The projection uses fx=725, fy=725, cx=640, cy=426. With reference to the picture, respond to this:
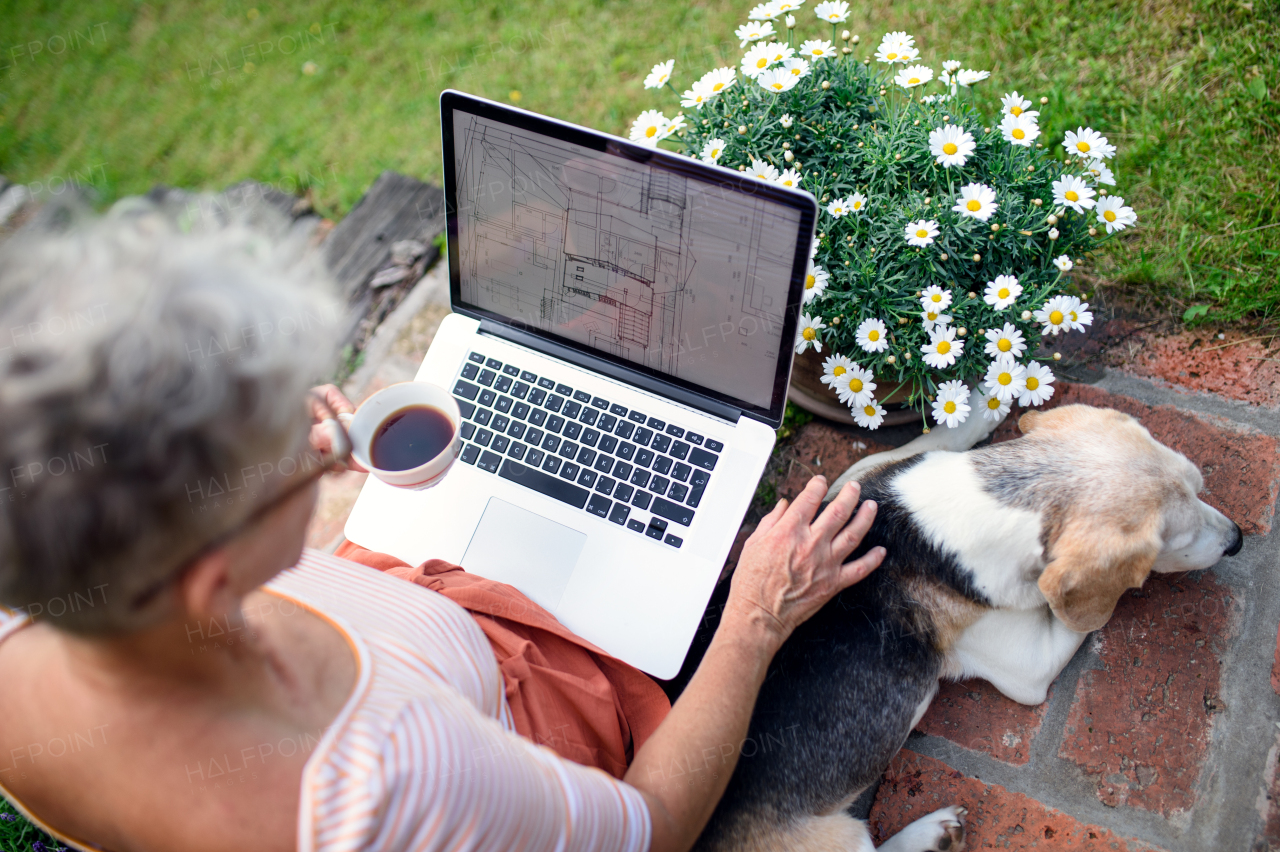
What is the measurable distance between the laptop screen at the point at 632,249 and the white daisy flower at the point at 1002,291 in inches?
20.8

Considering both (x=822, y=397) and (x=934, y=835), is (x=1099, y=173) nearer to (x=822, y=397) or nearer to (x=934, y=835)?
(x=822, y=397)

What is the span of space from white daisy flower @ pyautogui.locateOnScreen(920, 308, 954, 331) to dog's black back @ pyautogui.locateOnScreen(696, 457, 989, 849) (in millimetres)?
464

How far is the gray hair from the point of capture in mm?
732

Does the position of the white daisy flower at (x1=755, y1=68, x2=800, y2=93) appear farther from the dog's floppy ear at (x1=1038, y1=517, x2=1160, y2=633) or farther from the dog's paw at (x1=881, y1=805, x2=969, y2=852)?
the dog's paw at (x1=881, y1=805, x2=969, y2=852)

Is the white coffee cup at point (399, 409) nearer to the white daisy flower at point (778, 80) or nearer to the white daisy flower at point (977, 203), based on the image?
the white daisy flower at point (778, 80)

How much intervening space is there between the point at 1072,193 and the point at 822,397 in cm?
83

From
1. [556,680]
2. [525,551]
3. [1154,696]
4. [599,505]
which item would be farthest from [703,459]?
[1154,696]

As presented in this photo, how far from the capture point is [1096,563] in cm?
171

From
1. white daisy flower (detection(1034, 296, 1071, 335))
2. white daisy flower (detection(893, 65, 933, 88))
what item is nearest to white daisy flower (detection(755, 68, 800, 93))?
white daisy flower (detection(893, 65, 933, 88))

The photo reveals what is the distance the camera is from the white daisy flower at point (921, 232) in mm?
1725

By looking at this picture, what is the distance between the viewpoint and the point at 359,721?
1.07 metres

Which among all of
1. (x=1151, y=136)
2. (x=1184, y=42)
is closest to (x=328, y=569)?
(x=1151, y=136)

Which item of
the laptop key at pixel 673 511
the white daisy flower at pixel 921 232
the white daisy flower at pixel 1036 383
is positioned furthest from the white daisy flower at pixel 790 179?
the laptop key at pixel 673 511

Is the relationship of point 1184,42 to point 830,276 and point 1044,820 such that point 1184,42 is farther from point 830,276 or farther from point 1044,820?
point 1044,820
